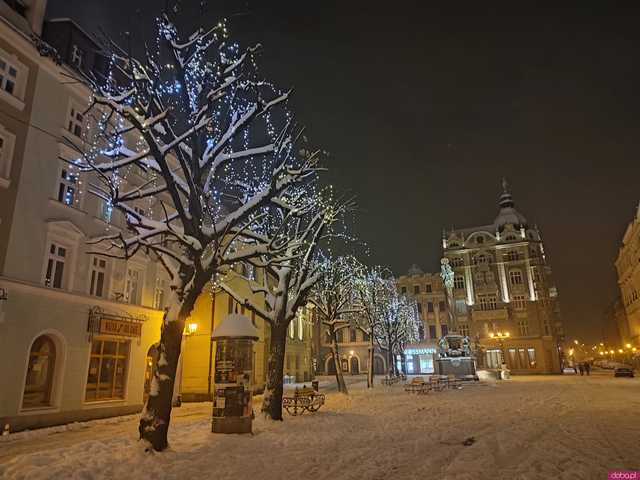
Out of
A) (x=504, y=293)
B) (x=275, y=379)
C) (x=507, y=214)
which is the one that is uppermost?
(x=507, y=214)

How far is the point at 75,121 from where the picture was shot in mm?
17672

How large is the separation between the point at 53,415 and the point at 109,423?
76.3 inches

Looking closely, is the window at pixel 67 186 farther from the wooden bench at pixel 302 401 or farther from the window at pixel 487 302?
the window at pixel 487 302

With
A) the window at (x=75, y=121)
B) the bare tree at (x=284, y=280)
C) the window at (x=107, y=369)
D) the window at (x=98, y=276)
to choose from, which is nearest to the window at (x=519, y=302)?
the bare tree at (x=284, y=280)

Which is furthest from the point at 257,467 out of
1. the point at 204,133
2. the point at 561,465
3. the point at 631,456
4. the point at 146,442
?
the point at 204,133

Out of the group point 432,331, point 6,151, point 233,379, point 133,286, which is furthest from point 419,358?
point 6,151

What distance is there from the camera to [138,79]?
416 inches

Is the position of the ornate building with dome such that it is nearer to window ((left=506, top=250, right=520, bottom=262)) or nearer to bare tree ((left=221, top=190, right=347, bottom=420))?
window ((left=506, top=250, right=520, bottom=262))

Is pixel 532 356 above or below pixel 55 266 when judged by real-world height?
below

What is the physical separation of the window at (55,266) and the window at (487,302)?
57939 mm

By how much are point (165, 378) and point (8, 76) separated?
1301 centimetres

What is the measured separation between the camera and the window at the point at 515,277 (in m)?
62.1

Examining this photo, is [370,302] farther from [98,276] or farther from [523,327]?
[523,327]

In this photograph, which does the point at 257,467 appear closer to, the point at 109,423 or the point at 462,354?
the point at 109,423
